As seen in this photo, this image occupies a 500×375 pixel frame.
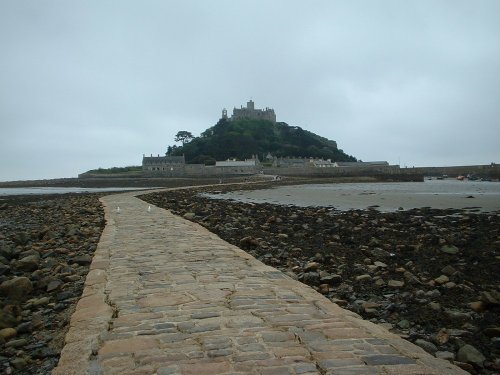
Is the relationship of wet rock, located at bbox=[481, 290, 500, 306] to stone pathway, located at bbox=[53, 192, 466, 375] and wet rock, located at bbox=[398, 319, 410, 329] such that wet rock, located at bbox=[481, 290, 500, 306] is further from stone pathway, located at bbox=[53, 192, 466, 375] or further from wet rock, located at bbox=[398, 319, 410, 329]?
stone pathway, located at bbox=[53, 192, 466, 375]

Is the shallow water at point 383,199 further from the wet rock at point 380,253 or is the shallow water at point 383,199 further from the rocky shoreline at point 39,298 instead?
the rocky shoreline at point 39,298

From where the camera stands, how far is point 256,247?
8812 millimetres

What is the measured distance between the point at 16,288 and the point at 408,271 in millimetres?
5732

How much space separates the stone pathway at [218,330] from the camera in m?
2.80

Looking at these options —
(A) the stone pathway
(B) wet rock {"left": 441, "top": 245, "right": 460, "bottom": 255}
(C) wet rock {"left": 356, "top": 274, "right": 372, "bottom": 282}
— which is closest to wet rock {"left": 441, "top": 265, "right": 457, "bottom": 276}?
(C) wet rock {"left": 356, "top": 274, "right": 372, "bottom": 282}

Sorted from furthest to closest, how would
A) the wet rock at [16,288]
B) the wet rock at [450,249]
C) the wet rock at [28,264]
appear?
1. the wet rock at [450,249]
2. the wet rock at [28,264]
3. the wet rock at [16,288]

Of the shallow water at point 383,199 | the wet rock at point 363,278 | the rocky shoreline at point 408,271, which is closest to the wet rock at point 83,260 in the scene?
the rocky shoreline at point 408,271

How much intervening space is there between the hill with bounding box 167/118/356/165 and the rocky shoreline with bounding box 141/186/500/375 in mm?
78536

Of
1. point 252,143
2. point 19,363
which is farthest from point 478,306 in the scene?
point 252,143

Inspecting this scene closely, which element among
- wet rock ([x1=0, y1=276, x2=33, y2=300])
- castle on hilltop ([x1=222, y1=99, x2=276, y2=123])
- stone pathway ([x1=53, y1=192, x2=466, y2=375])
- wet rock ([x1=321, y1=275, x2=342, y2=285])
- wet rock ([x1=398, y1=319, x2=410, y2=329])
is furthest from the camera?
castle on hilltop ([x1=222, y1=99, x2=276, y2=123])

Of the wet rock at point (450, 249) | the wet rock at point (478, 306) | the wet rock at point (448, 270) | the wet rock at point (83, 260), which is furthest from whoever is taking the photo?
the wet rock at point (450, 249)

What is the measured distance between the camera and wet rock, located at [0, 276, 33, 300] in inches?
210

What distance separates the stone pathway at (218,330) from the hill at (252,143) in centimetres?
8461

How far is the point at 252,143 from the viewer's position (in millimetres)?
100438
